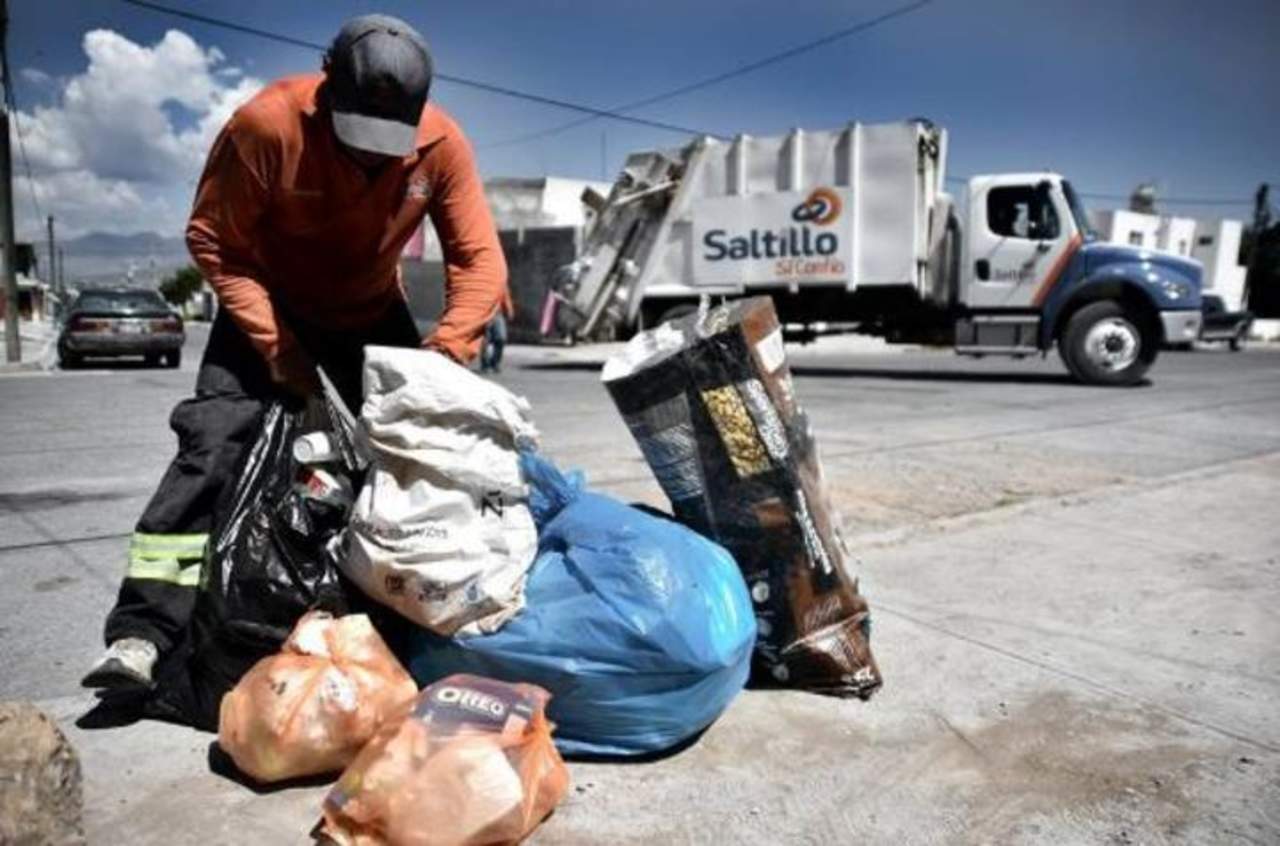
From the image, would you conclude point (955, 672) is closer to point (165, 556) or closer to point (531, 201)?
point (165, 556)

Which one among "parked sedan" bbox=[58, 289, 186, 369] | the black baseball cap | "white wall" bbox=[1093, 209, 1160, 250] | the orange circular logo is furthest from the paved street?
"white wall" bbox=[1093, 209, 1160, 250]

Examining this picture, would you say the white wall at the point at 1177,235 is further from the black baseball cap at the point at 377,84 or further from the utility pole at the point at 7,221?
the black baseball cap at the point at 377,84

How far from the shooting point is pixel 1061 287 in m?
11.6

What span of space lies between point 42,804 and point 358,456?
0.95m

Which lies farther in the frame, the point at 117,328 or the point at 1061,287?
the point at 117,328

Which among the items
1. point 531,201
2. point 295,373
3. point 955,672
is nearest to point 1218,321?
point 531,201

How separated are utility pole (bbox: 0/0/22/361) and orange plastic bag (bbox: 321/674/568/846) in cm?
1555

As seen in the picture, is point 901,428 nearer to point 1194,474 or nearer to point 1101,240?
point 1194,474

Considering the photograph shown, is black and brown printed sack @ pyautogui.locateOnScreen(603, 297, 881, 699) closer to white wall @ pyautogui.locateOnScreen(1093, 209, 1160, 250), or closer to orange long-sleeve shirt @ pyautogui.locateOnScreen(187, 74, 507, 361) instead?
orange long-sleeve shirt @ pyautogui.locateOnScreen(187, 74, 507, 361)

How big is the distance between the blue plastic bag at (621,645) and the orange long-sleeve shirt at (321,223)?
765 mm

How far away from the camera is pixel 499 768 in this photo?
1646 millimetres

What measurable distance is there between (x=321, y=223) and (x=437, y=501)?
836 mm

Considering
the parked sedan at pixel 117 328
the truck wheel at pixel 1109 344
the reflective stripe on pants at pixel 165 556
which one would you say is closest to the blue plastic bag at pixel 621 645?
the reflective stripe on pants at pixel 165 556

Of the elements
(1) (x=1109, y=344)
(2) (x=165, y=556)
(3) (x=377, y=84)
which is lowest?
(1) (x=1109, y=344)
